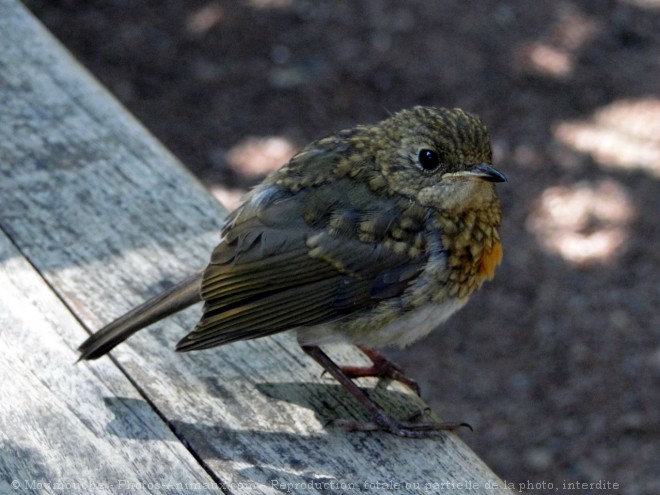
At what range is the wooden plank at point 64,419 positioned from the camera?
→ 214 centimetres

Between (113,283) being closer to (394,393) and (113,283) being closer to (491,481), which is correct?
(394,393)

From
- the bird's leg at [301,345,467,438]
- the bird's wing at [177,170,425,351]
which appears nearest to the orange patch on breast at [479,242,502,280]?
the bird's wing at [177,170,425,351]

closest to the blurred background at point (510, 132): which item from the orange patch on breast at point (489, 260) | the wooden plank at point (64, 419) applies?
the orange patch on breast at point (489, 260)

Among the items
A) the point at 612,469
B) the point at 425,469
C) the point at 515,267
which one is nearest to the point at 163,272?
the point at 425,469

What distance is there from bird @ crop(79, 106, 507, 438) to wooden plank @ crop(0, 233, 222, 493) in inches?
14.6

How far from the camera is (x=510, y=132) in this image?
245 inches

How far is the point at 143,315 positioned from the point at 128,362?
0.13 m

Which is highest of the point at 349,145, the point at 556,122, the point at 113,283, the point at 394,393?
the point at 556,122

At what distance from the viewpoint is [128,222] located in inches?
113

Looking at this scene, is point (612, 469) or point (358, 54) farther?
point (358, 54)

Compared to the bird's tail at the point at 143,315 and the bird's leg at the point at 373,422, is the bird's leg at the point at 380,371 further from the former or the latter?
the bird's tail at the point at 143,315

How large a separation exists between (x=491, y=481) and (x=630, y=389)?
288 centimetres

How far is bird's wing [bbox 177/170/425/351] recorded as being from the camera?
2.72 metres

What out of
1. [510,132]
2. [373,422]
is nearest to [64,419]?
[373,422]
